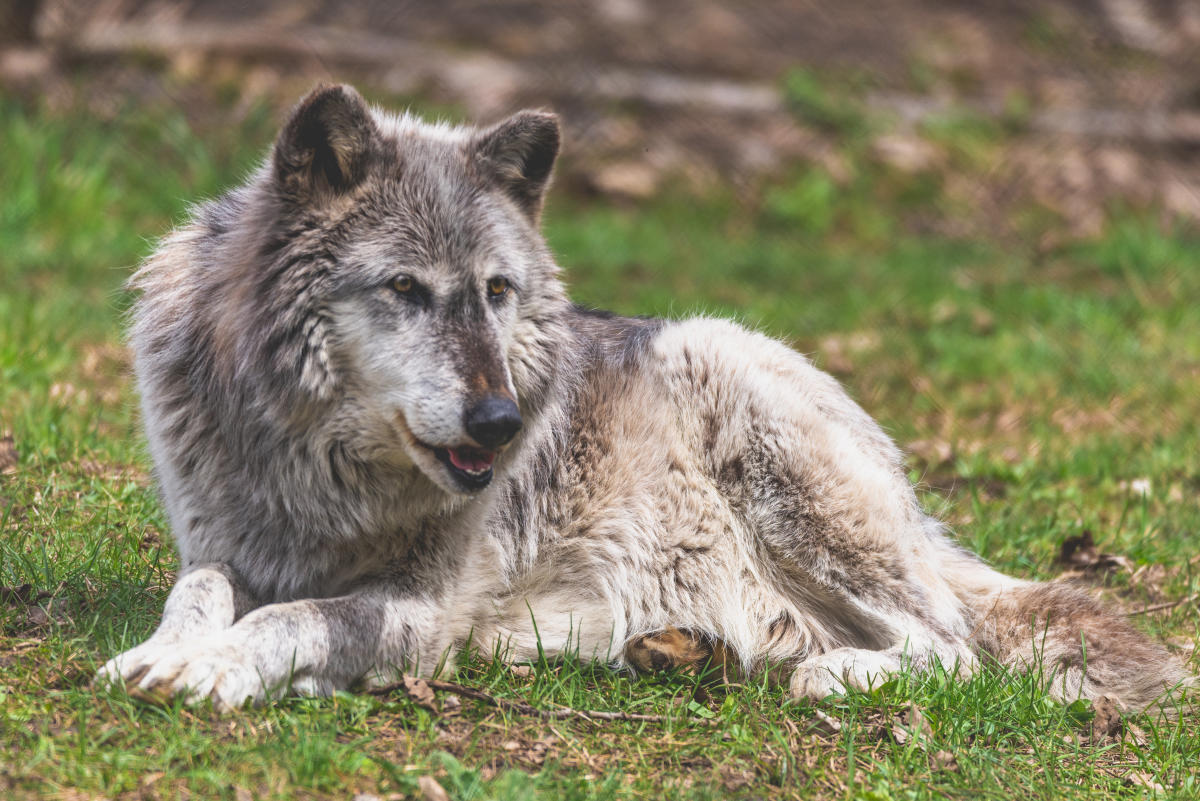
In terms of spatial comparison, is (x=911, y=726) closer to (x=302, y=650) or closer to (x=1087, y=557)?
(x=302, y=650)

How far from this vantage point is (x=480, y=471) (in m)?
3.46

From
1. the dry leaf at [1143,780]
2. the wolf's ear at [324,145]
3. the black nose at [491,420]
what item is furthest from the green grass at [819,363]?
the wolf's ear at [324,145]

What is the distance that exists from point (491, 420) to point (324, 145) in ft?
3.21

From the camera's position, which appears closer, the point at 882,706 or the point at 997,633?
the point at 882,706

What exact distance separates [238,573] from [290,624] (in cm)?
44

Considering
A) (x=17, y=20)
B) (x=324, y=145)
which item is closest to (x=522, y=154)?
(x=324, y=145)

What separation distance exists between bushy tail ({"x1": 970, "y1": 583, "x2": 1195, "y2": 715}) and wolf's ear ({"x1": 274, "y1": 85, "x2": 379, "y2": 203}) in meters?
2.74

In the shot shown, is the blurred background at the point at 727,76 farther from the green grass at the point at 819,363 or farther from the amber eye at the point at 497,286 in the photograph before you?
the amber eye at the point at 497,286

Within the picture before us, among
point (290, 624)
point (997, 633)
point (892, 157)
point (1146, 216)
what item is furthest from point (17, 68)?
point (1146, 216)

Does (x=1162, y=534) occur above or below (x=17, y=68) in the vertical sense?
below

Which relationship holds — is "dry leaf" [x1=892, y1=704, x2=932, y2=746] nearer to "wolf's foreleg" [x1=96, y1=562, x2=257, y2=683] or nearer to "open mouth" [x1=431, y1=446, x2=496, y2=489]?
"open mouth" [x1=431, y1=446, x2=496, y2=489]

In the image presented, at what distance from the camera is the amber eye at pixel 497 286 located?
3656mm

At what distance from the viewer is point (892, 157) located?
40.3 feet

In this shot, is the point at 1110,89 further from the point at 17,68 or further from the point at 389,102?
the point at 17,68
